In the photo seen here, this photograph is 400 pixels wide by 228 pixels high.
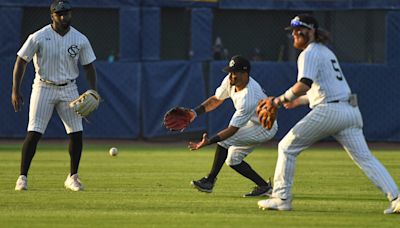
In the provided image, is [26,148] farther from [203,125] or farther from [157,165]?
[203,125]

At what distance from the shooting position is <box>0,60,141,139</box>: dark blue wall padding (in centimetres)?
2262

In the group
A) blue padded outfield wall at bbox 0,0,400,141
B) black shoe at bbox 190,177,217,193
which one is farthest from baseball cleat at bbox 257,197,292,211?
blue padded outfield wall at bbox 0,0,400,141

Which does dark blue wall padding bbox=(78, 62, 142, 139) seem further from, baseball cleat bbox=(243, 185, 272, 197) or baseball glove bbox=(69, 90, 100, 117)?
baseball cleat bbox=(243, 185, 272, 197)

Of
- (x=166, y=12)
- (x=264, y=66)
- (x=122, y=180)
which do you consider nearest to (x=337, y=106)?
(x=122, y=180)

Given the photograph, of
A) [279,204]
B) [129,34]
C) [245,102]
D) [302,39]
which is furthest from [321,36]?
[129,34]

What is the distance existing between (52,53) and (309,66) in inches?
151

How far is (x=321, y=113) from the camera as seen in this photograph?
10.1 meters

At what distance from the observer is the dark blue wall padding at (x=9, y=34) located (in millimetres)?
22547

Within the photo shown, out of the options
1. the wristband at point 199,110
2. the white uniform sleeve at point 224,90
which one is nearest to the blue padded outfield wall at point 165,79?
the wristband at point 199,110

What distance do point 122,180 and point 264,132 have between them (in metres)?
2.61

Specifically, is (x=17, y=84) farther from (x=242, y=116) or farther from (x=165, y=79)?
(x=165, y=79)

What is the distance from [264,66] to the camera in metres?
22.7

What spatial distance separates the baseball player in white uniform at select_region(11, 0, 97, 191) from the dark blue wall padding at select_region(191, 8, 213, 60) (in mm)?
10243

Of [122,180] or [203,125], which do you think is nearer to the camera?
[122,180]
